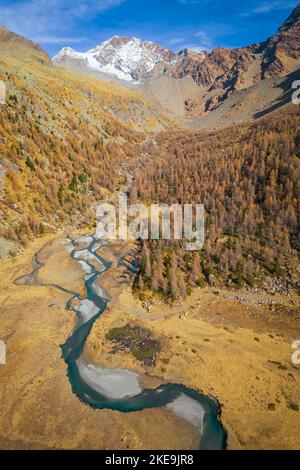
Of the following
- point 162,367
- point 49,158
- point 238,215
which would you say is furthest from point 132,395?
point 49,158

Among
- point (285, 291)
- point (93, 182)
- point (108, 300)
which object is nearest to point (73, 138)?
point (93, 182)

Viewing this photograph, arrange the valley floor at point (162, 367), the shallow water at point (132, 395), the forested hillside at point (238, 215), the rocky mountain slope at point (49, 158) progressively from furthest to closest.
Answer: the rocky mountain slope at point (49, 158) < the forested hillside at point (238, 215) < the shallow water at point (132, 395) < the valley floor at point (162, 367)

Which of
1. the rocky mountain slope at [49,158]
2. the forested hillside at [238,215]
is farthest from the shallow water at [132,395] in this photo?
the rocky mountain slope at [49,158]

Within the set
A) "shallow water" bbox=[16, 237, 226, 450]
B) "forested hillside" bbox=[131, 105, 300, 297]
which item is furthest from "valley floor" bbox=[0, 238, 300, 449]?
"forested hillside" bbox=[131, 105, 300, 297]

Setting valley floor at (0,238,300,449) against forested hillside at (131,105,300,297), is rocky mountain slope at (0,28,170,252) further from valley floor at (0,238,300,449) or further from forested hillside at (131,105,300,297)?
valley floor at (0,238,300,449)

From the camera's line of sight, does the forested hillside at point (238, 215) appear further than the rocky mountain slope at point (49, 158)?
No

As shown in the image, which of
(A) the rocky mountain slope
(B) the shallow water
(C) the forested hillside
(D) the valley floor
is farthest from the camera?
(A) the rocky mountain slope

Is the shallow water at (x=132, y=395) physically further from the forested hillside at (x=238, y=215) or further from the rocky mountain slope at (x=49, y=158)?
the rocky mountain slope at (x=49, y=158)

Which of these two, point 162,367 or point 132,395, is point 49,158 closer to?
point 162,367
